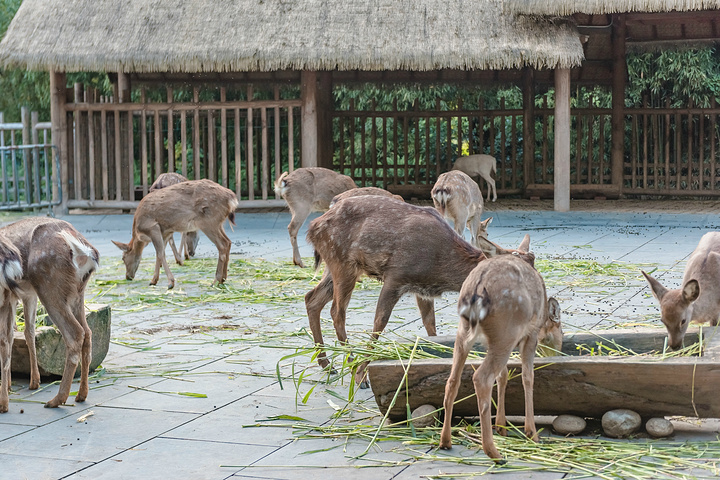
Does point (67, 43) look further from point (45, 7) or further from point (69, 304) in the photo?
point (69, 304)

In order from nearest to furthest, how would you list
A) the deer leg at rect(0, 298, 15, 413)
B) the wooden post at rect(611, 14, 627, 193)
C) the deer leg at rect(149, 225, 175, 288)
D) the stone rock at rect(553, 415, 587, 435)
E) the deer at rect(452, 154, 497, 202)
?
the stone rock at rect(553, 415, 587, 435) < the deer leg at rect(0, 298, 15, 413) < the deer leg at rect(149, 225, 175, 288) < the wooden post at rect(611, 14, 627, 193) < the deer at rect(452, 154, 497, 202)

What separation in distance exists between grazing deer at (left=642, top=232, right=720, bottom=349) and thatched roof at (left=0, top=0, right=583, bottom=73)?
8.53 m

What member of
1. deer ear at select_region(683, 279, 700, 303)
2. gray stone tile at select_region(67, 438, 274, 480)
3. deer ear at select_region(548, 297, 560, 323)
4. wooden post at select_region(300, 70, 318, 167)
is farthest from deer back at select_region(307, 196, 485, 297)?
wooden post at select_region(300, 70, 318, 167)

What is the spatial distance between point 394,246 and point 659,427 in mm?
2042

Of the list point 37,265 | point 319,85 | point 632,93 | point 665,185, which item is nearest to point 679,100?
point 632,93

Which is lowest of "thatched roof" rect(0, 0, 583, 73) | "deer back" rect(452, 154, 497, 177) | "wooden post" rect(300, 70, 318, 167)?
"deer back" rect(452, 154, 497, 177)

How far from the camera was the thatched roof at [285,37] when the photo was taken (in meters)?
15.7

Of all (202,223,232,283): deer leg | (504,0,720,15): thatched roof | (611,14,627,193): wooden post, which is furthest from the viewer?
(611,14,627,193): wooden post

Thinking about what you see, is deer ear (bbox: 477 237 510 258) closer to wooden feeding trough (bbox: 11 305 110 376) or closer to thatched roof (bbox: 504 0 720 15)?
wooden feeding trough (bbox: 11 305 110 376)

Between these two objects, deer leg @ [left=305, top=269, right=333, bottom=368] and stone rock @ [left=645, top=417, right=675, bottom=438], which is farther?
deer leg @ [left=305, top=269, right=333, bottom=368]

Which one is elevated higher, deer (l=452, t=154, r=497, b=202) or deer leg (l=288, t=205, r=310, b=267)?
deer (l=452, t=154, r=497, b=202)

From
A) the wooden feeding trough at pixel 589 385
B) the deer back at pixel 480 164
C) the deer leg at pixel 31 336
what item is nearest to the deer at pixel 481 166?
the deer back at pixel 480 164

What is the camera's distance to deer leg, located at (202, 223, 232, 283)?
34.9ft

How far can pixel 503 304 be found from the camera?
4.82 meters
